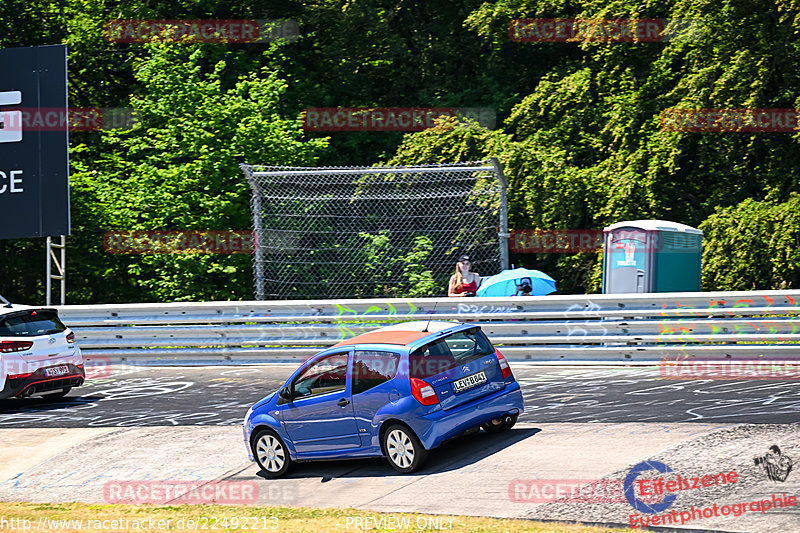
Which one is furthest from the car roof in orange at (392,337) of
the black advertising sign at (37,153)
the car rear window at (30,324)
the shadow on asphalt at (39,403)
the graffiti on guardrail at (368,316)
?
the black advertising sign at (37,153)

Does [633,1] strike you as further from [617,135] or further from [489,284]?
[489,284]

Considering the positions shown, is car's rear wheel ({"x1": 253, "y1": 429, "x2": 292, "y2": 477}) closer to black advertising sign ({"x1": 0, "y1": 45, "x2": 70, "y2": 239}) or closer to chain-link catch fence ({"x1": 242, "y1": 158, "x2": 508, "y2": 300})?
chain-link catch fence ({"x1": 242, "y1": 158, "x2": 508, "y2": 300})

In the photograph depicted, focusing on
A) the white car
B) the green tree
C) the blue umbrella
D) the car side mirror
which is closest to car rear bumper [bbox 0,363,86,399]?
the white car

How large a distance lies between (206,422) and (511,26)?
51.2ft

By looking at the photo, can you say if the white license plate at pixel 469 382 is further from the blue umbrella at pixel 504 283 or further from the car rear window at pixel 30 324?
the car rear window at pixel 30 324

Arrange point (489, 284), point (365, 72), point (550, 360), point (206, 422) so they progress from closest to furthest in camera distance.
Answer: point (206, 422)
point (550, 360)
point (489, 284)
point (365, 72)

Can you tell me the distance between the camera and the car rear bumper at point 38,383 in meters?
14.6

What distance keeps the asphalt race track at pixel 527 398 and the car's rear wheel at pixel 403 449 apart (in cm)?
215

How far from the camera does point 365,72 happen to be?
28.8 meters

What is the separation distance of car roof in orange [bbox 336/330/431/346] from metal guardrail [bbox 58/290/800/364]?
183 inches

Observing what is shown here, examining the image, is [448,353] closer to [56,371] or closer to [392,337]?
[392,337]

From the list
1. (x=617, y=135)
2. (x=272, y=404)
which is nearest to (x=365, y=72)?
(x=617, y=135)

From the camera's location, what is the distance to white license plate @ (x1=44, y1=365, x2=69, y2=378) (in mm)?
14992

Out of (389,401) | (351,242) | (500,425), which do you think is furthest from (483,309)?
(389,401)
